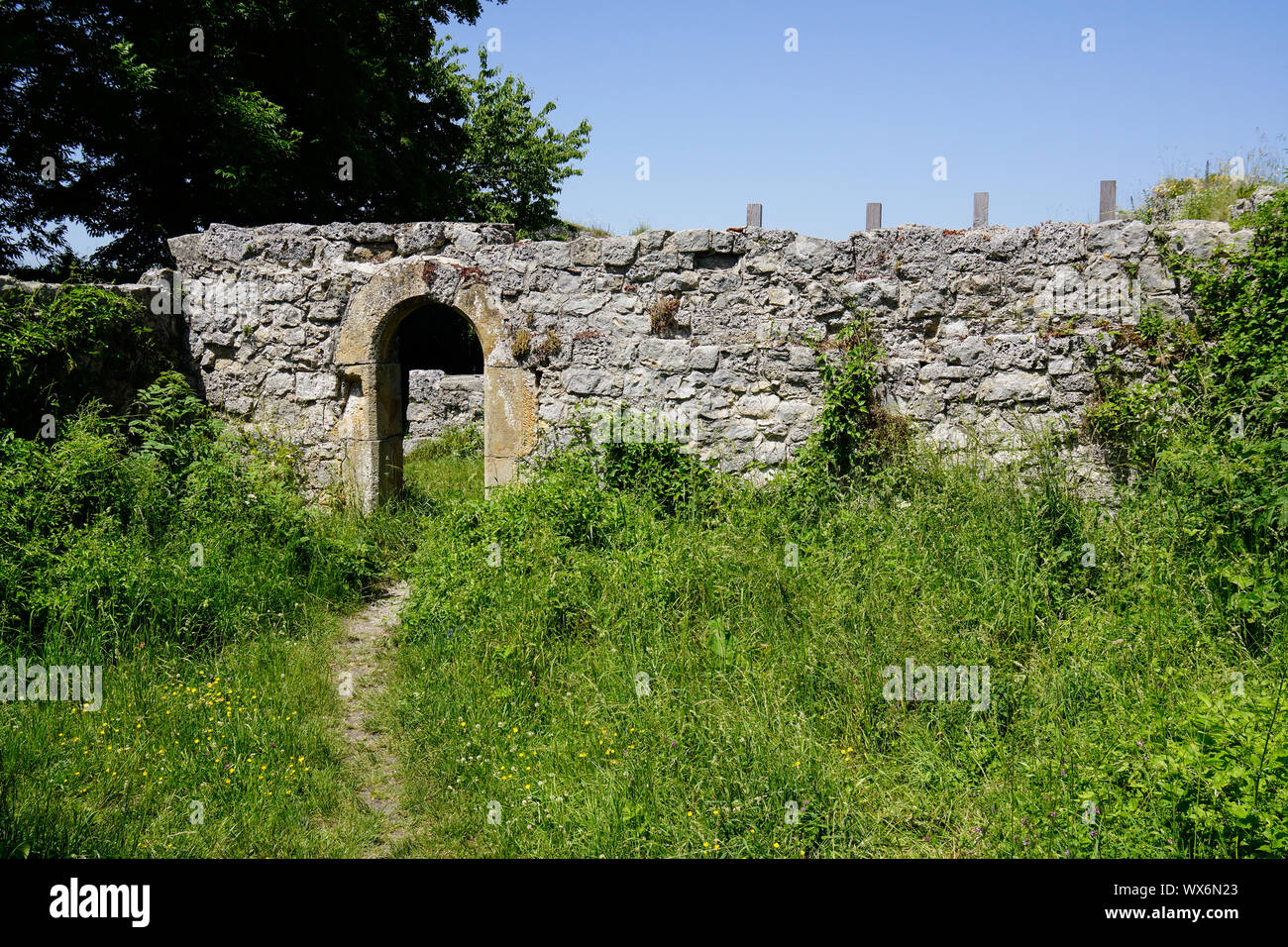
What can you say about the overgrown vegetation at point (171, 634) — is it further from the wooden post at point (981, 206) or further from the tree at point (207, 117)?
the wooden post at point (981, 206)

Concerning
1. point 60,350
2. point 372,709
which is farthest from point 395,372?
point 372,709

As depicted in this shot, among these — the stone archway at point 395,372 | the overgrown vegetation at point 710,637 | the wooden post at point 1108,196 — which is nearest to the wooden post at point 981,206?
the wooden post at point 1108,196

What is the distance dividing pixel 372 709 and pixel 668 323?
399 cm

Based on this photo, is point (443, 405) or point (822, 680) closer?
point (822, 680)

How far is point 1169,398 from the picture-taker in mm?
6070

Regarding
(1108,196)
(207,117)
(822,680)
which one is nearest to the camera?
(822,680)

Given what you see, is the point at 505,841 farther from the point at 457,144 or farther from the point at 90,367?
the point at 457,144

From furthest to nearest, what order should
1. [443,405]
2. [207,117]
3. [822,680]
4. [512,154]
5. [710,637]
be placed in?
1. [512,154]
2. [443,405]
3. [207,117]
4. [710,637]
5. [822,680]

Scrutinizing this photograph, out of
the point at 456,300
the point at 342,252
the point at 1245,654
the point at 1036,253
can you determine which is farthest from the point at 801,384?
the point at 342,252

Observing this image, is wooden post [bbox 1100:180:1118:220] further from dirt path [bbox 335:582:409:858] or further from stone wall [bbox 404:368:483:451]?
stone wall [bbox 404:368:483:451]

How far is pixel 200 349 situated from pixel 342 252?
1.75 metres

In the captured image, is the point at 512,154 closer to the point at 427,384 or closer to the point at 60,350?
the point at 427,384

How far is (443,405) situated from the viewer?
12164 millimetres

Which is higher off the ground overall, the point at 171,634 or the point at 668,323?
the point at 668,323
